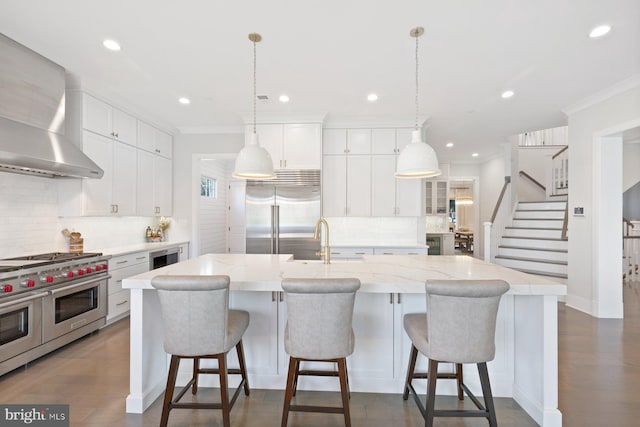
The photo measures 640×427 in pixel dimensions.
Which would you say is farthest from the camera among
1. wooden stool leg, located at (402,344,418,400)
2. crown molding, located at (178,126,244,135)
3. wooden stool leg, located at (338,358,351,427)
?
crown molding, located at (178,126,244,135)

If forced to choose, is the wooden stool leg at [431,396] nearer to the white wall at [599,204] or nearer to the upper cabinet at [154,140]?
the white wall at [599,204]

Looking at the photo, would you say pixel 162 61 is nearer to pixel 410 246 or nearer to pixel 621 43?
pixel 410 246

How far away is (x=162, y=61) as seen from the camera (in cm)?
295

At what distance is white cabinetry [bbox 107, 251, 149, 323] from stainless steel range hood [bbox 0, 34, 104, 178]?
1.11 m

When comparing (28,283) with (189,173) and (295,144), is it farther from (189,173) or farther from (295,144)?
(295,144)

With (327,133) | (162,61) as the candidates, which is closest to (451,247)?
(327,133)

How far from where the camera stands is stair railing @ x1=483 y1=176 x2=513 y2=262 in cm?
607

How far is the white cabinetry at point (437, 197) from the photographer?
7902 millimetres

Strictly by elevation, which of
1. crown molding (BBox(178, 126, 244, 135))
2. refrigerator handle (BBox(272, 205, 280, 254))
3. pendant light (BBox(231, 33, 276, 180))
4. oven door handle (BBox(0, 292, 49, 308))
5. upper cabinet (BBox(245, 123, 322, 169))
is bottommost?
oven door handle (BBox(0, 292, 49, 308))

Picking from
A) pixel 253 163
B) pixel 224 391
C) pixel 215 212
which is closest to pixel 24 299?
pixel 224 391

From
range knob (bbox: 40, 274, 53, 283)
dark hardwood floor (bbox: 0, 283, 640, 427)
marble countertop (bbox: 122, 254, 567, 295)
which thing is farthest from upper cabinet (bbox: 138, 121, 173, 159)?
dark hardwood floor (bbox: 0, 283, 640, 427)

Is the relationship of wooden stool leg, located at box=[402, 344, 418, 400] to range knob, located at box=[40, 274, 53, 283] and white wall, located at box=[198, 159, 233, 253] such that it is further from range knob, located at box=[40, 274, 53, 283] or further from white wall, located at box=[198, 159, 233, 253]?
white wall, located at box=[198, 159, 233, 253]

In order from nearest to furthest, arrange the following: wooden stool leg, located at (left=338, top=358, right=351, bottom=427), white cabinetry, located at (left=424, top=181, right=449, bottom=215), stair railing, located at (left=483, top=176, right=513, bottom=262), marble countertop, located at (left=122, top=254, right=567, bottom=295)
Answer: wooden stool leg, located at (left=338, top=358, right=351, bottom=427)
marble countertop, located at (left=122, top=254, right=567, bottom=295)
stair railing, located at (left=483, top=176, right=513, bottom=262)
white cabinetry, located at (left=424, top=181, right=449, bottom=215)

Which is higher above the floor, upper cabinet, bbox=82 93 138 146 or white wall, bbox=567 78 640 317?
upper cabinet, bbox=82 93 138 146
